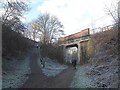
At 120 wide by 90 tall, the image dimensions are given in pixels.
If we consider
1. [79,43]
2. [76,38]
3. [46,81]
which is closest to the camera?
[46,81]

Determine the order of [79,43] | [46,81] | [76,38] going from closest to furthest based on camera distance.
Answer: [46,81], [79,43], [76,38]

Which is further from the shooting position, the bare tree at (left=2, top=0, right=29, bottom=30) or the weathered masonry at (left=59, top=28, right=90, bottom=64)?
the weathered masonry at (left=59, top=28, right=90, bottom=64)

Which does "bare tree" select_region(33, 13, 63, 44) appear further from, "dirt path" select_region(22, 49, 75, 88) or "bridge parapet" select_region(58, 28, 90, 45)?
"dirt path" select_region(22, 49, 75, 88)

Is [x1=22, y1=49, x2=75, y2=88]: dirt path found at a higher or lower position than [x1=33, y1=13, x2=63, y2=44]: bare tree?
lower

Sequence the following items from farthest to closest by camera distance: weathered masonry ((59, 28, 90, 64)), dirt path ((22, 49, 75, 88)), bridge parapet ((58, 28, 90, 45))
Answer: bridge parapet ((58, 28, 90, 45)) → weathered masonry ((59, 28, 90, 64)) → dirt path ((22, 49, 75, 88))

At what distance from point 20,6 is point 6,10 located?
2.29m

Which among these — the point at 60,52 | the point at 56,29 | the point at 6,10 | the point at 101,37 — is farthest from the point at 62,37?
the point at 6,10

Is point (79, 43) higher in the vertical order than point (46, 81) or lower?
higher

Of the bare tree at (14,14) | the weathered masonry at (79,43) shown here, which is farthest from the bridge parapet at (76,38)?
the bare tree at (14,14)

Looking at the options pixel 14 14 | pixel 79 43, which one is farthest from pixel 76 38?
pixel 14 14

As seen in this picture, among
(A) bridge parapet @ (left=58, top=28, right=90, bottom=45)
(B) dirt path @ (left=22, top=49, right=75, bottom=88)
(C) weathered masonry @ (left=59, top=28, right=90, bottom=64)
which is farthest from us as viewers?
(A) bridge parapet @ (left=58, top=28, right=90, bottom=45)

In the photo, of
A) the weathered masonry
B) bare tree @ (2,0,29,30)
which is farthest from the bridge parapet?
bare tree @ (2,0,29,30)

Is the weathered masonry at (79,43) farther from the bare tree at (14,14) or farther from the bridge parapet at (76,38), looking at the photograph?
the bare tree at (14,14)

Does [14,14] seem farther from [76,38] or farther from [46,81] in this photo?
[76,38]
